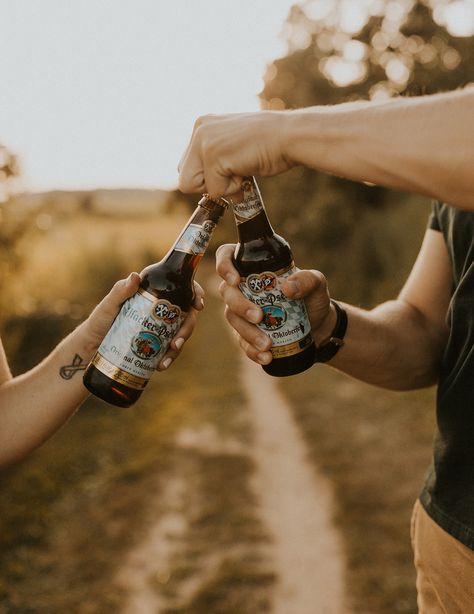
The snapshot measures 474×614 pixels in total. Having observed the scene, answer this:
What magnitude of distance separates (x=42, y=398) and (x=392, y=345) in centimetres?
124

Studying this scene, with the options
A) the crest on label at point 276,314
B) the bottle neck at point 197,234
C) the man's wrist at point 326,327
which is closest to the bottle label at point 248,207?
the bottle neck at point 197,234

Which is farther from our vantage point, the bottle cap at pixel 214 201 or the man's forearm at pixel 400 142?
the bottle cap at pixel 214 201

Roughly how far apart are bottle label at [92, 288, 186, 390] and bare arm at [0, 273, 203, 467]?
0.07 m

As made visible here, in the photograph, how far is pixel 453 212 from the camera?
199cm

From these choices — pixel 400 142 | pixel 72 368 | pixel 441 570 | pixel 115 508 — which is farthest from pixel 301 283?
pixel 115 508

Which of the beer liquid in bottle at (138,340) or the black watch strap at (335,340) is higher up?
the beer liquid in bottle at (138,340)

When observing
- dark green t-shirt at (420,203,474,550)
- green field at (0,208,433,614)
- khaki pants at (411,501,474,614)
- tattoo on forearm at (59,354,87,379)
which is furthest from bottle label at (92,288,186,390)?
green field at (0,208,433,614)

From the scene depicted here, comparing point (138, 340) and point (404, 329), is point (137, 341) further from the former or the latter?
point (404, 329)

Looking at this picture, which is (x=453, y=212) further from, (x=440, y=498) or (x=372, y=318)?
(x=440, y=498)

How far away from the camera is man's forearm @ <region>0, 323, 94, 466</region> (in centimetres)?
215

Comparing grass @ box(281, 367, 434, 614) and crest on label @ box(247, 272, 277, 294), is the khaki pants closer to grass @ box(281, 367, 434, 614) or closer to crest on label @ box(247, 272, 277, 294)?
crest on label @ box(247, 272, 277, 294)

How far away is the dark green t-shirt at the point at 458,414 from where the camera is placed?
6.16 feet

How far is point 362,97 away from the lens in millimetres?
16125

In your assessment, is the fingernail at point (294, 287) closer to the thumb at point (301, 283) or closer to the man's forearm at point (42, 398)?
the thumb at point (301, 283)
